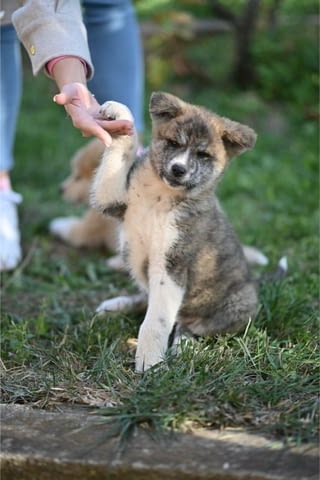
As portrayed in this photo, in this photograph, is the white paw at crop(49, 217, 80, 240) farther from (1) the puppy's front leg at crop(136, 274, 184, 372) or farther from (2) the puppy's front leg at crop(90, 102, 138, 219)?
(1) the puppy's front leg at crop(136, 274, 184, 372)

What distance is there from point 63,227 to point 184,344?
2.62m

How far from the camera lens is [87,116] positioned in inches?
143

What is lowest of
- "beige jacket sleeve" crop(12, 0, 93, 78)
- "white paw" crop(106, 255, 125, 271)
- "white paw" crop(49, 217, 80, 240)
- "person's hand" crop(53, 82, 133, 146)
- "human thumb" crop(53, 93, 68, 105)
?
"white paw" crop(106, 255, 125, 271)

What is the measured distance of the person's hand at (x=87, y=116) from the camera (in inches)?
142

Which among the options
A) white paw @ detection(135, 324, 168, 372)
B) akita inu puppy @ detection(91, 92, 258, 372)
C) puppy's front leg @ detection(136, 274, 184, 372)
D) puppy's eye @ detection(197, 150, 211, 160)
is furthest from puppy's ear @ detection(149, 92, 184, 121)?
white paw @ detection(135, 324, 168, 372)

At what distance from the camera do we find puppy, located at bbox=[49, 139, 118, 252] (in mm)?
5879

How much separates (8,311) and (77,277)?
789 millimetres

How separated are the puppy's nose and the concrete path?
4.11 feet

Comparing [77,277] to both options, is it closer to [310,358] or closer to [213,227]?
[213,227]

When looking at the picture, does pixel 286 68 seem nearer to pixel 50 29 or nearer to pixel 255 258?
pixel 255 258

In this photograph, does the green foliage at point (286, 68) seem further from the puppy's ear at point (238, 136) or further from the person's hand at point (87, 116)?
the person's hand at point (87, 116)

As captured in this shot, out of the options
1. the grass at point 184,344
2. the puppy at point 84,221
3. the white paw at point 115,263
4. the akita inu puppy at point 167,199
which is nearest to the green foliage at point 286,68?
the grass at point 184,344

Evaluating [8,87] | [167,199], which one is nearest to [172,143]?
[167,199]

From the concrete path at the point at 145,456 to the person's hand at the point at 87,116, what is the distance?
1353mm
